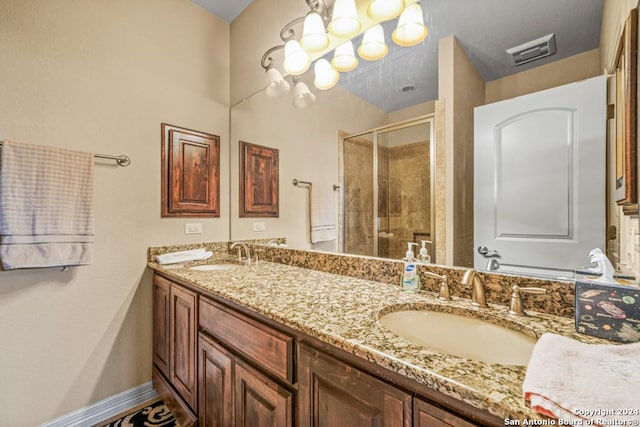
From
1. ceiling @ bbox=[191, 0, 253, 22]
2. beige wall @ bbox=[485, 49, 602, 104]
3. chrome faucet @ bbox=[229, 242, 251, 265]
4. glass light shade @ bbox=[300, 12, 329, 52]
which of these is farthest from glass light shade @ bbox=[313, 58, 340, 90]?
chrome faucet @ bbox=[229, 242, 251, 265]

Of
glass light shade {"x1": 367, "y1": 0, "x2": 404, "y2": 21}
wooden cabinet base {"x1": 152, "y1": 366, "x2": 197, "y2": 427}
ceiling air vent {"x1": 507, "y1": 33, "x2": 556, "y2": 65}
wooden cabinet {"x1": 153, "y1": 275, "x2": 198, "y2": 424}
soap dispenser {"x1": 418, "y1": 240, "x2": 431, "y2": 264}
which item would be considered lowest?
wooden cabinet base {"x1": 152, "y1": 366, "x2": 197, "y2": 427}

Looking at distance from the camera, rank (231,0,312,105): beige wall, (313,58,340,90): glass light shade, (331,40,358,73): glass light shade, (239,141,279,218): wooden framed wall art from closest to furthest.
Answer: (331,40,358,73): glass light shade → (313,58,340,90): glass light shade → (231,0,312,105): beige wall → (239,141,279,218): wooden framed wall art

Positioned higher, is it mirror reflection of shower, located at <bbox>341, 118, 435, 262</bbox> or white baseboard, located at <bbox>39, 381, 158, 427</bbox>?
mirror reflection of shower, located at <bbox>341, 118, 435, 262</bbox>

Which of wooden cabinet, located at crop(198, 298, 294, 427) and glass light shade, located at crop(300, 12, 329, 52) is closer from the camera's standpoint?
wooden cabinet, located at crop(198, 298, 294, 427)

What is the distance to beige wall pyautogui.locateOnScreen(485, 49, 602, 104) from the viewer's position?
782 millimetres

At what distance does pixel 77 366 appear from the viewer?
156cm

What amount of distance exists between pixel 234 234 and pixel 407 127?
156 centimetres

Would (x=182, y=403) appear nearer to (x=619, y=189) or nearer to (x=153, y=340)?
(x=153, y=340)

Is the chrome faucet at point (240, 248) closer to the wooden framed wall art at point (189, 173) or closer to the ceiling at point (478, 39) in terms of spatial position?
the wooden framed wall art at point (189, 173)

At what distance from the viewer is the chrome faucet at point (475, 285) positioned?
91 centimetres

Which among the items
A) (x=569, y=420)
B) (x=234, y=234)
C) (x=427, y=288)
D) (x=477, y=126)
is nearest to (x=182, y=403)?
(x=234, y=234)

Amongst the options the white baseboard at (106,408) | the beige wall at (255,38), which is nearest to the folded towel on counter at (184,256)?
the white baseboard at (106,408)

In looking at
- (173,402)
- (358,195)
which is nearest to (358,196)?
(358,195)

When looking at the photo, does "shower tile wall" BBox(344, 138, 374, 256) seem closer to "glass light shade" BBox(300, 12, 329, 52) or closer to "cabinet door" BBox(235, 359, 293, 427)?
"glass light shade" BBox(300, 12, 329, 52)
